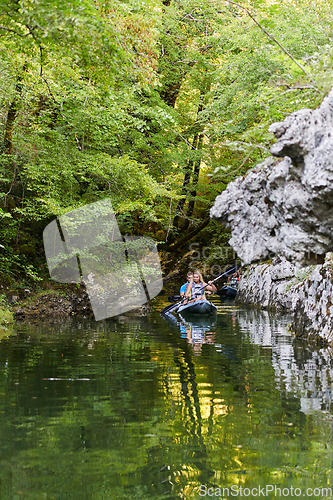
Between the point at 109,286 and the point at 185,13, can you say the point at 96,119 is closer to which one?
the point at 109,286

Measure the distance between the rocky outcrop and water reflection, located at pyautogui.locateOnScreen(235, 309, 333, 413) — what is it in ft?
5.80

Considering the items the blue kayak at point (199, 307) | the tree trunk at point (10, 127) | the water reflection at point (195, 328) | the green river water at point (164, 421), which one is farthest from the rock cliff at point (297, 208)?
the tree trunk at point (10, 127)

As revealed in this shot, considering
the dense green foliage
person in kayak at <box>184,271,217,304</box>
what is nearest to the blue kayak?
person in kayak at <box>184,271,217,304</box>

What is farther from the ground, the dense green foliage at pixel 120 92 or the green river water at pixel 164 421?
the dense green foliage at pixel 120 92

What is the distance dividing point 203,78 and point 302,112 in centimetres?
1493

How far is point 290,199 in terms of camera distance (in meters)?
6.42

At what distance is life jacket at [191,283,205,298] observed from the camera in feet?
50.4

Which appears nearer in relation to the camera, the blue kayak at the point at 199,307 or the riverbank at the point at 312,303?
the riverbank at the point at 312,303

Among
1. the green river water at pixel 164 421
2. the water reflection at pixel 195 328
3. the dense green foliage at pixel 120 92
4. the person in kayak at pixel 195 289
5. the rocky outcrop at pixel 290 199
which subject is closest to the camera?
the green river water at pixel 164 421

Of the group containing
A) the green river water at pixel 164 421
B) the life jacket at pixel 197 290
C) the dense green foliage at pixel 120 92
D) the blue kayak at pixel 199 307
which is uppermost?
the dense green foliage at pixel 120 92

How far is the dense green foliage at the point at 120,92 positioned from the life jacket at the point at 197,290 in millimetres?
3012

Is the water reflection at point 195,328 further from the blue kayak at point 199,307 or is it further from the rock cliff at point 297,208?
the rock cliff at point 297,208

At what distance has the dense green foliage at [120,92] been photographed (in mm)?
7000

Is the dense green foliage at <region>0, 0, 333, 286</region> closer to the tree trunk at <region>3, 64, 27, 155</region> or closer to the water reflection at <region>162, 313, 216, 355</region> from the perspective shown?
the tree trunk at <region>3, 64, 27, 155</region>
